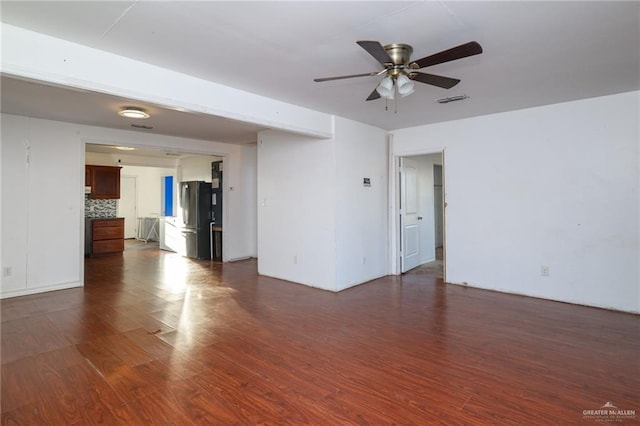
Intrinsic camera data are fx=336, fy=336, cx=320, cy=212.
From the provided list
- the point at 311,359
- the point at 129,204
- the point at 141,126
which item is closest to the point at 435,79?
the point at 311,359

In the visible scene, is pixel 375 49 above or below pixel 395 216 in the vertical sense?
above

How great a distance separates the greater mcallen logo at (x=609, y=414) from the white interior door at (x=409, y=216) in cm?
376

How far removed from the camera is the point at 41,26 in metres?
2.25

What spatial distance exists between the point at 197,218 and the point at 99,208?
3119mm

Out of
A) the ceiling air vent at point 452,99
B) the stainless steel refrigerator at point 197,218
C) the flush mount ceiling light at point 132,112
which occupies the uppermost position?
the ceiling air vent at point 452,99

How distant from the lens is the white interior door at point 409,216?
18.9 ft

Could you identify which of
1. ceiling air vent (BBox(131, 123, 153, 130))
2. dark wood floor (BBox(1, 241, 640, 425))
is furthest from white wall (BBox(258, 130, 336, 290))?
ceiling air vent (BBox(131, 123, 153, 130))

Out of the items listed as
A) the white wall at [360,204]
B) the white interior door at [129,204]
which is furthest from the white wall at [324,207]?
the white interior door at [129,204]

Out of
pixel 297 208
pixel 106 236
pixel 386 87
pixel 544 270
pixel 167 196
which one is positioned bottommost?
pixel 544 270

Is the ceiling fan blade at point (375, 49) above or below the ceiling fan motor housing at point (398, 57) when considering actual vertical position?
below

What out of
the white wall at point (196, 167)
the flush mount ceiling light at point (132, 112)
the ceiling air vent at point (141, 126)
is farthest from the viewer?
the white wall at point (196, 167)

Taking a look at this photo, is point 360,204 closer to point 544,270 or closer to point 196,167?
point 544,270

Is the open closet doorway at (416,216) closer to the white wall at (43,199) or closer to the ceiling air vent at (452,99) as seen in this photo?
the ceiling air vent at (452,99)

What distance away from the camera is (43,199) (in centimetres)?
470
